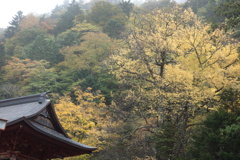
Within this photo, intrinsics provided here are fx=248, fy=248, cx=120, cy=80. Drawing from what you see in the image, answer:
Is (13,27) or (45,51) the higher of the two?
(13,27)

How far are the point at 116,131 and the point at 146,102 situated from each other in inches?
174

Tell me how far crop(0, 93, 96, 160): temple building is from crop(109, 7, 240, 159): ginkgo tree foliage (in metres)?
5.33

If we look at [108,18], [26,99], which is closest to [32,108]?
[26,99]

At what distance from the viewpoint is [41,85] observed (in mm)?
24141

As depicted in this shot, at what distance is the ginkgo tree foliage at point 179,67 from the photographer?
34.0 feet

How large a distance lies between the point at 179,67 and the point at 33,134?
7.82 m

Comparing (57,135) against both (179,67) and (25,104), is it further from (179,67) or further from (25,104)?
(179,67)

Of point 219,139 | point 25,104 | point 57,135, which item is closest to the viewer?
point 57,135

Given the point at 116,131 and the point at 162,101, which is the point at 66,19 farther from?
the point at 162,101

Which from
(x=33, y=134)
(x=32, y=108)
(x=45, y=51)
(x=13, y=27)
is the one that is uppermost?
(x=13, y=27)

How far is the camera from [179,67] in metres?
11.4

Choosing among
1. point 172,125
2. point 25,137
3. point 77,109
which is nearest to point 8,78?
point 77,109

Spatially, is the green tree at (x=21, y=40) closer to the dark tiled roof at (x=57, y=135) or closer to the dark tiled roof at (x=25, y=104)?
the dark tiled roof at (x=25, y=104)

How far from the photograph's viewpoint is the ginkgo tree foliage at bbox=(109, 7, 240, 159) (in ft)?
34.0
